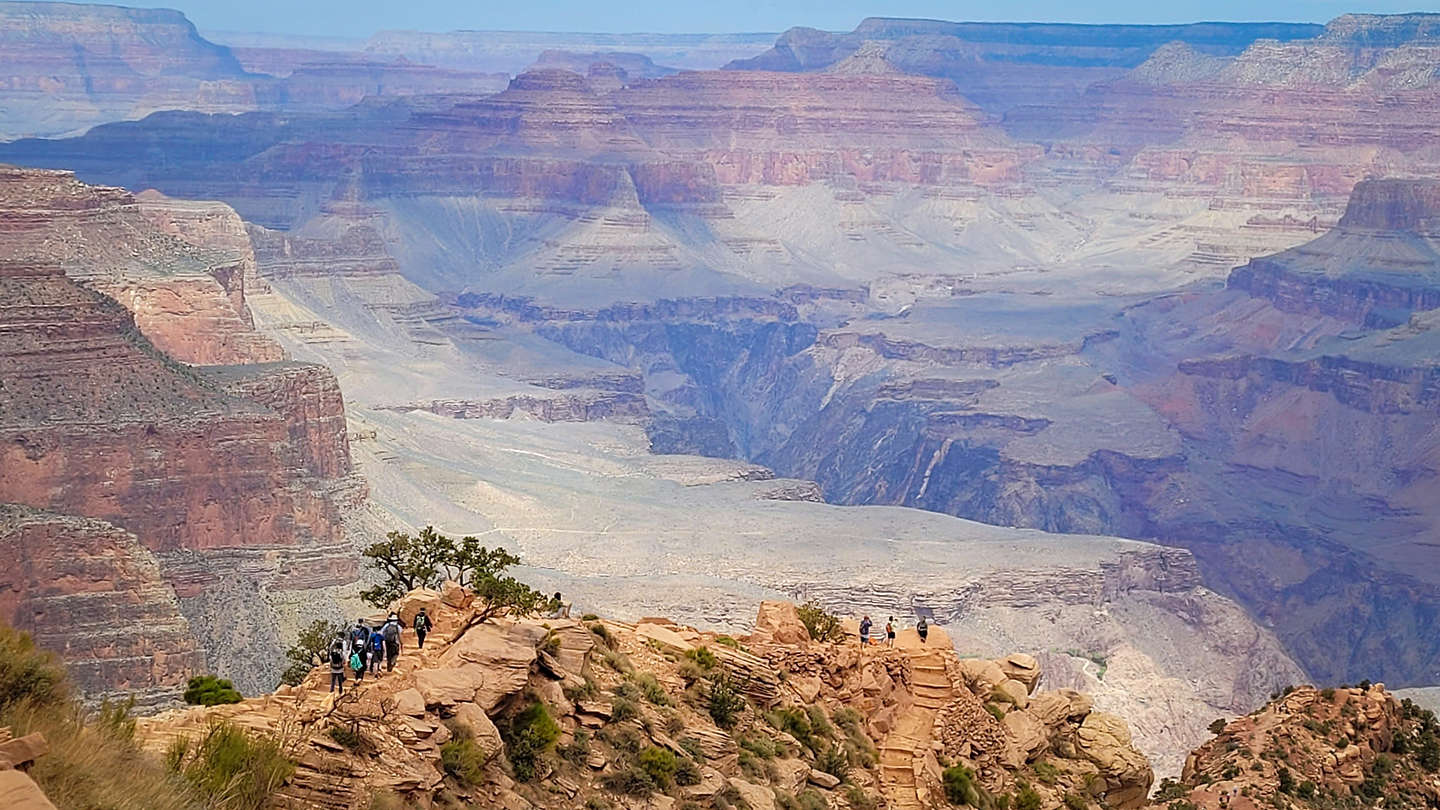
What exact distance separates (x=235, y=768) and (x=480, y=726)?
9.87ft

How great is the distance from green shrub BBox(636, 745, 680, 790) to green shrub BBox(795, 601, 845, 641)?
23.6 feet

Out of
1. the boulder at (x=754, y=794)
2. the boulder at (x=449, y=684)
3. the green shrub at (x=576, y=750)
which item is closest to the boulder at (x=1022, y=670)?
the boulder at (x=754, y=794)

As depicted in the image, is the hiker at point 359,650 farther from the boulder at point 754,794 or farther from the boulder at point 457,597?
the boulder at point 754,794

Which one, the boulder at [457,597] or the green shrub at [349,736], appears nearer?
the green shrub at [349,736]

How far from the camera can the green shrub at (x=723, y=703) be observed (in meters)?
26.6

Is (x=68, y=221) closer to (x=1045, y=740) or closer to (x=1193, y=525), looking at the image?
(x=1045, y=740)

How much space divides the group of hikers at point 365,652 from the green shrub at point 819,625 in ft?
26.4

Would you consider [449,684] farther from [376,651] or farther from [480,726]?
[376,651]

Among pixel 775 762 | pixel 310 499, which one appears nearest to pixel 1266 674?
pixel 310 499

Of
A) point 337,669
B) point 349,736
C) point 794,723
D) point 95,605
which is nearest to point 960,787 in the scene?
point 794,723

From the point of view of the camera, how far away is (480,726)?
70.3 feet

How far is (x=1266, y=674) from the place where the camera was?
301 ft

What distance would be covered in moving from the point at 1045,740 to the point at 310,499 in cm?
4307

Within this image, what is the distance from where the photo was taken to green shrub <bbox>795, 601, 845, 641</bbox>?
3120cm
